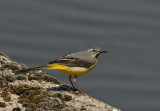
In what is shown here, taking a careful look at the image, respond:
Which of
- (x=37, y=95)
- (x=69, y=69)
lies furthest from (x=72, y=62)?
(x=37, y=95)

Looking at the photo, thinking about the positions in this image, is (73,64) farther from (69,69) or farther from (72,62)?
(69,69)

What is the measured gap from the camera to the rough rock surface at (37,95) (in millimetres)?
14180

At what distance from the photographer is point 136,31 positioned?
1481 inches

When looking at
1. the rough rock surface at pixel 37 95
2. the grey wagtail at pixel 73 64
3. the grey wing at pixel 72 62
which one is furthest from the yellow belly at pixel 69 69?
the rough rock surface at pixel 37 95

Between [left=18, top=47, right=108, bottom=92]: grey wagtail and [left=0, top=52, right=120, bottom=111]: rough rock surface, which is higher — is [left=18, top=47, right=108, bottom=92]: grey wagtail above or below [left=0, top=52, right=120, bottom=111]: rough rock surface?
above

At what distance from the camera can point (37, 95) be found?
48.6 feet

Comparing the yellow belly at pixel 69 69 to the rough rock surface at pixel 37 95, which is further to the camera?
the yellow belly at pixel 69 69

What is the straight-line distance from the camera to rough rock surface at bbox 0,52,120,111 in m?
14.2

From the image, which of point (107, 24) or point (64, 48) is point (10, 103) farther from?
point (107, 24)

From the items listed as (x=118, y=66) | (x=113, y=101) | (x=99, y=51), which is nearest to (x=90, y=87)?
(x=113, y=101)

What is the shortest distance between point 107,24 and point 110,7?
3.66 m

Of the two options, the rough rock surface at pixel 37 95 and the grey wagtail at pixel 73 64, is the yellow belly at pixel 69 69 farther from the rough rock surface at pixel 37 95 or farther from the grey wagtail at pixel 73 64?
the rough rock surface at pixel 37 95

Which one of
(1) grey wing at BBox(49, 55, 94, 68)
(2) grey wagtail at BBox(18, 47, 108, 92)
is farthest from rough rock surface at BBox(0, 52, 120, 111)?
(1) grey wing at BBox(49, 55, 94, 68)

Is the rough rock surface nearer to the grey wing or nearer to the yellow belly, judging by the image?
the yellow belly
